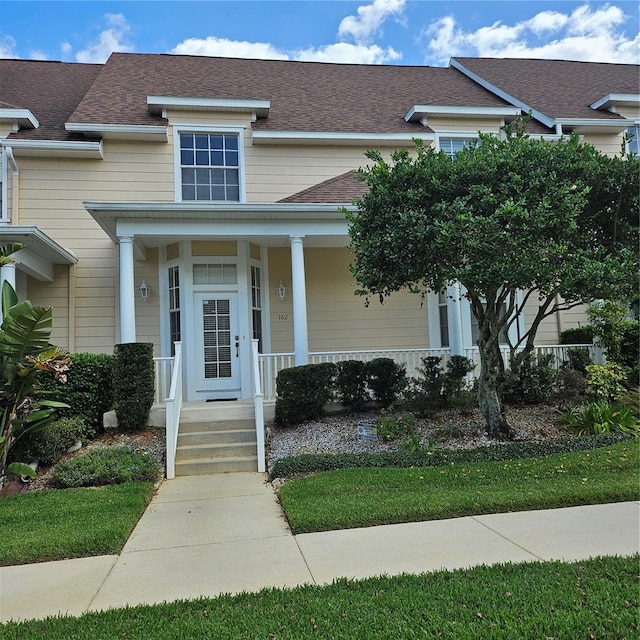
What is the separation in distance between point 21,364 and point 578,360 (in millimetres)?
9746

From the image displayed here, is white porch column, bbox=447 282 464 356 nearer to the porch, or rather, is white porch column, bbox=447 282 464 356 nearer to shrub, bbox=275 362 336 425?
the porch

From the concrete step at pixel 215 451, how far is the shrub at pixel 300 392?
0.98 metres

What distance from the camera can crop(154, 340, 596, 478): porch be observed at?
704 cm

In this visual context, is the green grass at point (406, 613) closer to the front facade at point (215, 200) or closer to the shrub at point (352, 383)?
the shrub at point (352, 383)

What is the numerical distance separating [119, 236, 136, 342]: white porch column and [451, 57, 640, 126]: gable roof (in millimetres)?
10305

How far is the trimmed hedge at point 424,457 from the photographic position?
6344 millimetres

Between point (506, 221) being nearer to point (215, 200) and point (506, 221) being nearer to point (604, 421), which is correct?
point (604, 421)

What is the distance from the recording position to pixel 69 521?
4.74 m

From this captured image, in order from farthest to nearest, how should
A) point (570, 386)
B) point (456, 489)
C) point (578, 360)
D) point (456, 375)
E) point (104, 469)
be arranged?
point (578, 360) → point (570, 386) → point (456, 375) → point (104, 469) → point (456, 489)

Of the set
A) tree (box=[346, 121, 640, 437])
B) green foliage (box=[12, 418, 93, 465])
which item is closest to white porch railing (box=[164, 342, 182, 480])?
green foliage (box=[12, 418, 93, 465])

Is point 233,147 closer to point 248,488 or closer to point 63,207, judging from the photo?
point 63,207

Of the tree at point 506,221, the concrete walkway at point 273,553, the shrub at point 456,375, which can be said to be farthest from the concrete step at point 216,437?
the shrub at point 456,375

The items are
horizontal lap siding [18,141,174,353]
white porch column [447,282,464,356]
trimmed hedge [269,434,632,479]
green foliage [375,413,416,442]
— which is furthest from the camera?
horizontal lap siding [18,141,174,353]

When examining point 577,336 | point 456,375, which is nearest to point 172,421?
point 456,375
